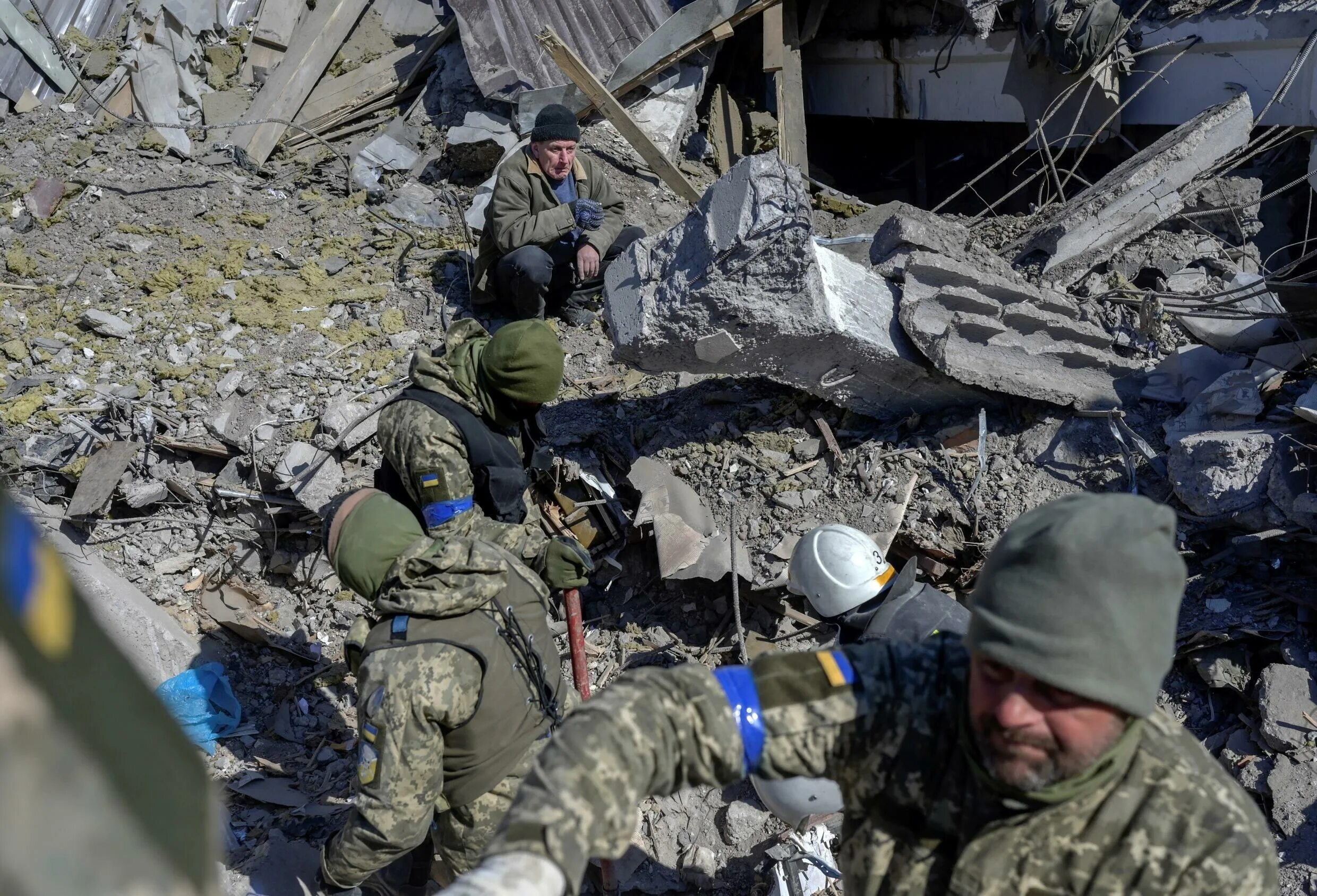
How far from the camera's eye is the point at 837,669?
182 centimetres

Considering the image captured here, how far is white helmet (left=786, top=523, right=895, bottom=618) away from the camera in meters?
3.54

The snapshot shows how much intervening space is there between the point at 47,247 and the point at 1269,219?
7.82 meters

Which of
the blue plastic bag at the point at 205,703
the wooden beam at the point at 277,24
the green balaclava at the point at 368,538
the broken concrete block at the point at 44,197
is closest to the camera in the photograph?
the green balaclava at the point at 368,538

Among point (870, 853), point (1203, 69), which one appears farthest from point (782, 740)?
point (1203, 69)

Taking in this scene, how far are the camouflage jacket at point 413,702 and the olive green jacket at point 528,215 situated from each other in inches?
131

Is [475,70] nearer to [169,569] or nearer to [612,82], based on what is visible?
[612,82]

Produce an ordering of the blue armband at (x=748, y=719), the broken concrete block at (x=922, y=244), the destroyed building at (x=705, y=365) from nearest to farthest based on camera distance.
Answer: the blue armband at (x=748, y=719) < the destroyed building at (x=705, y=365) < the broken concrete block at (x=922, y=244)

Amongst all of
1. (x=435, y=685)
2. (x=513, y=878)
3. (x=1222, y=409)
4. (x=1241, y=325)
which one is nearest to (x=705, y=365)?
(x=435, y=685)

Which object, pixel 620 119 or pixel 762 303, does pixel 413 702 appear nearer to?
pixel 762 303

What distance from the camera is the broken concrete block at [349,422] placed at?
5.23 m

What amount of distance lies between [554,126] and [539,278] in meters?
0.94

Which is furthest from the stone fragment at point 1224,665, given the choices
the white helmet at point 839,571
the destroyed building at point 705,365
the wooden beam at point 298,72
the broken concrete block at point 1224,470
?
the wooden beam at point 298,72

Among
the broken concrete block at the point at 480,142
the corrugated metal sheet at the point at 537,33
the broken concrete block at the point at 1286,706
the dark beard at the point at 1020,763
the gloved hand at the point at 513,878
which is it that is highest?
the corrugated metal sheet at the point at 537,33

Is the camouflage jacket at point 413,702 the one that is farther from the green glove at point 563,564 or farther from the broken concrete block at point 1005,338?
the broken concrete block at point 1005,338
